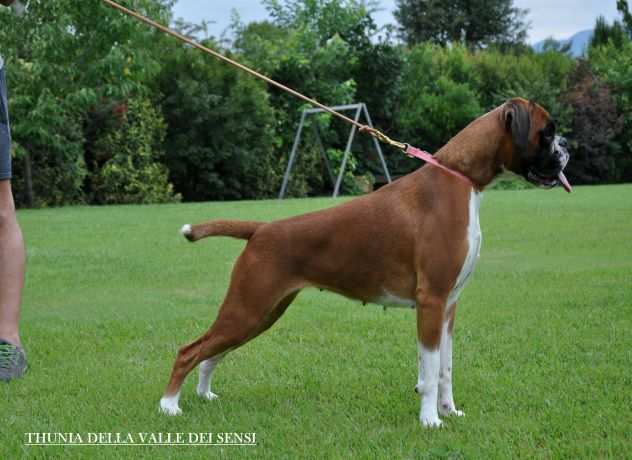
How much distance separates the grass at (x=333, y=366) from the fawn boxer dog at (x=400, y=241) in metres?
0.36

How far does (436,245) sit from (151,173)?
17868mm

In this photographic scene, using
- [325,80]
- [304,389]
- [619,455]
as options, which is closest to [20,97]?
[325,80]

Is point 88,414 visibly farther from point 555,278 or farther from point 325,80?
point 325,80

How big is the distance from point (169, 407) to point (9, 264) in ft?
5.95

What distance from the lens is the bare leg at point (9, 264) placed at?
551 cm

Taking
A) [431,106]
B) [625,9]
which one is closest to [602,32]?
[431,106]

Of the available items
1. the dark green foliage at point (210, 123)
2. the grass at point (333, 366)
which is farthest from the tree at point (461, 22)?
the grass at point (333, 366)

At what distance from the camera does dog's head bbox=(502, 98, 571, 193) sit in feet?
14.2

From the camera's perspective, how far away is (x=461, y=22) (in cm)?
5353

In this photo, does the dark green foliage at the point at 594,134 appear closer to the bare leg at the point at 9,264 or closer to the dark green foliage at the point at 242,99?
the dark green foliage at the point at 242,99

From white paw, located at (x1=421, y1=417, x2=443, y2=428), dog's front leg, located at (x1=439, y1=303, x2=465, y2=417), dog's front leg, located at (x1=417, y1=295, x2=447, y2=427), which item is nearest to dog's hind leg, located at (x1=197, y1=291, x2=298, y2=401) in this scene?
dog's front leg, located at (x1=417, y1=295, x2=447, y2=427)

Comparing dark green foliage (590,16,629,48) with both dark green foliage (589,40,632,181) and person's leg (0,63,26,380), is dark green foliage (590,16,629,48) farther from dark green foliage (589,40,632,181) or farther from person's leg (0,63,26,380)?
person's leg (0,63,26,380)

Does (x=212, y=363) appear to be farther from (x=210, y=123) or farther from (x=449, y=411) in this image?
(x=210, y=123)

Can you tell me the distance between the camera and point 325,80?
26.0 meters
